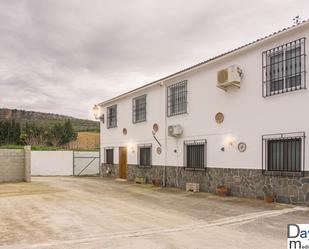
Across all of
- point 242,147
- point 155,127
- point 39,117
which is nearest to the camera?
point 242,147

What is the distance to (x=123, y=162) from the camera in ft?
72.9

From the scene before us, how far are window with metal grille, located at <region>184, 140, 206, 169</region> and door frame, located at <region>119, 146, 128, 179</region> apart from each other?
258 inches

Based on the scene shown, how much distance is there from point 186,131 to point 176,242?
388 inches

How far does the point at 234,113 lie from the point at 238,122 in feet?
1.39

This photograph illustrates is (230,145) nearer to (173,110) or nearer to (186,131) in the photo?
(186,131)

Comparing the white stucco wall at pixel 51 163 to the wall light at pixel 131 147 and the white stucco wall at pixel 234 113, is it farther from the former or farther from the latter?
the white stucco wall at pixel 234 113

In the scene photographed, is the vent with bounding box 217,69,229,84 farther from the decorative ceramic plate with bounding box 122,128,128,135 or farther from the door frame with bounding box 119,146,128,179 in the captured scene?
the door frame with bounding box 119,146,128,179

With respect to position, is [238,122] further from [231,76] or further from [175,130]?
[175,130]

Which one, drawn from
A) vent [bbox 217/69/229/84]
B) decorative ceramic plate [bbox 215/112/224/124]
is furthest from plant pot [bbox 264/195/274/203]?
vent [bbox 217/69/229/84]

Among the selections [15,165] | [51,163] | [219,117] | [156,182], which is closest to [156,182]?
[156,182]

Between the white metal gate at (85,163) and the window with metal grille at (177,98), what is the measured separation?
12913 mm

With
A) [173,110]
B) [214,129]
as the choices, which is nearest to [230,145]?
[214,129]

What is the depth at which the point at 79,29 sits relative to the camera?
16344 millimetres

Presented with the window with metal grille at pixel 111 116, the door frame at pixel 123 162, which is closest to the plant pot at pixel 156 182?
the door frame at pixel 123 162
